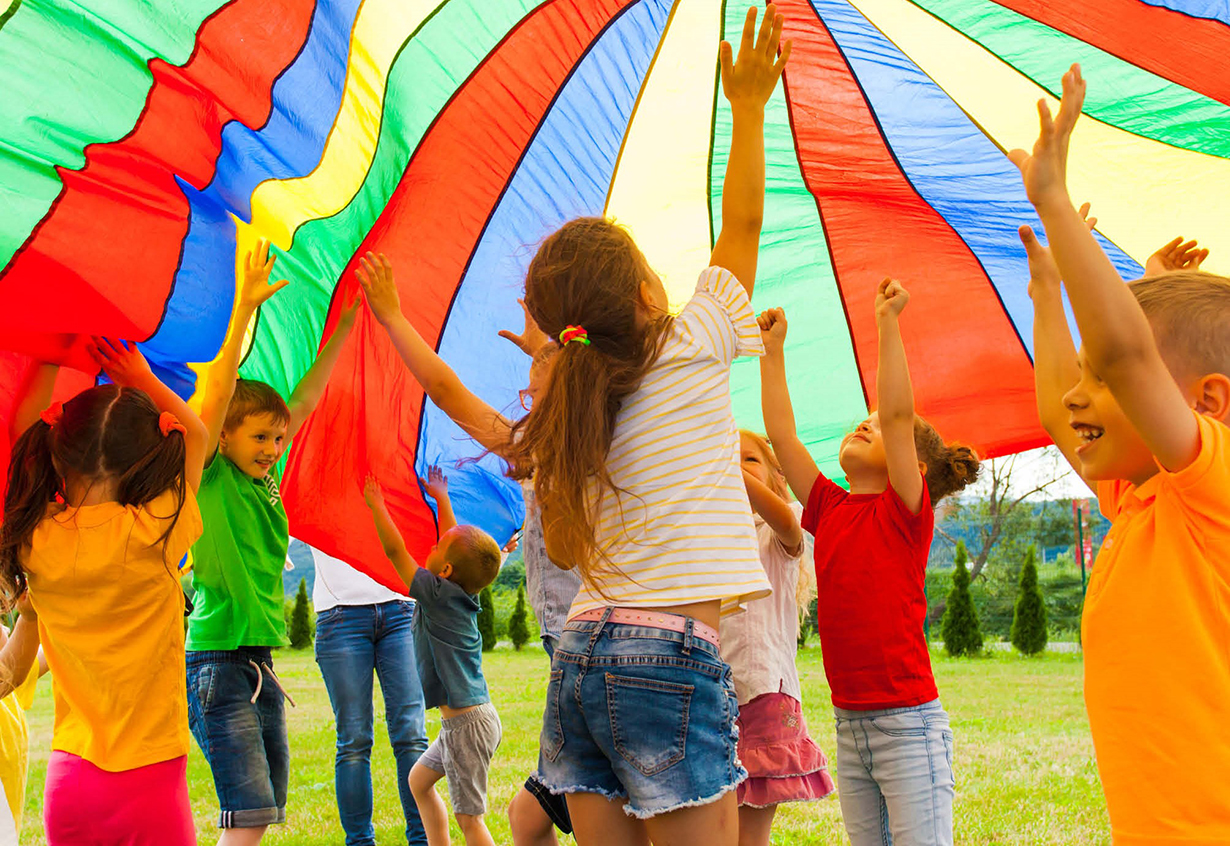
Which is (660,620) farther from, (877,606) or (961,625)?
(961,625)

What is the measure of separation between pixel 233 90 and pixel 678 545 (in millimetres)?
1432

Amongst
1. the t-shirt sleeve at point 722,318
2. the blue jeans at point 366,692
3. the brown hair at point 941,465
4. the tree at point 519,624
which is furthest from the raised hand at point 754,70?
the tree at point 519,624

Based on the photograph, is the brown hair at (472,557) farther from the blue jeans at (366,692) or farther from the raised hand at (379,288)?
the raised hand at (379,288)

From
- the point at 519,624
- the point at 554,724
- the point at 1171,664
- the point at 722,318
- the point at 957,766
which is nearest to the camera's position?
the point at 1171,664

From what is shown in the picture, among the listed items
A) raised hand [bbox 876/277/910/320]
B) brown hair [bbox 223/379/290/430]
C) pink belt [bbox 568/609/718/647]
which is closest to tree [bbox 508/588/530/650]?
brown hair [bbox 223/379/290/430]

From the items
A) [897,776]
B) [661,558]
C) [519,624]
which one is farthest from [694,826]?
[519,624]

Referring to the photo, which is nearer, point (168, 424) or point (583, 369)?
point (583, 369)

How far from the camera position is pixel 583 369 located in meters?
1.81

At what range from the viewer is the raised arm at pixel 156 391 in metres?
2.48

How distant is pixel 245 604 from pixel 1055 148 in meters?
2.41

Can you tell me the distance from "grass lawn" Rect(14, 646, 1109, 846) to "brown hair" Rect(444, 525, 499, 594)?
4.89 feet

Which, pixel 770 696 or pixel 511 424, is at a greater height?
pixel 511 424

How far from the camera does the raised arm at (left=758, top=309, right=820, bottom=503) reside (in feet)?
8.74

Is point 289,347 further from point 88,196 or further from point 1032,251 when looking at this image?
point 1032,251
